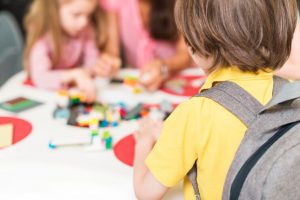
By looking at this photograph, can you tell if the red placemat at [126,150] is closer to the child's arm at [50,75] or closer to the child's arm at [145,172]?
the child's arm at [145,172]

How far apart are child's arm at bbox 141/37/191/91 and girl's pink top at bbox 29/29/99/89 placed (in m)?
0.23

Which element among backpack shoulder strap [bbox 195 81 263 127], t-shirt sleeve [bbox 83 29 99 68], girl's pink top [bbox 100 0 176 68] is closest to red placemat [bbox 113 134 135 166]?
backpack shoulder strap [bbox 195 81 263 127]

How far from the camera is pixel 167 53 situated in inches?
61.6

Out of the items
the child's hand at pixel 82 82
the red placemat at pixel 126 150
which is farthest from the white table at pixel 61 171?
the child's hand at pixel 82 82

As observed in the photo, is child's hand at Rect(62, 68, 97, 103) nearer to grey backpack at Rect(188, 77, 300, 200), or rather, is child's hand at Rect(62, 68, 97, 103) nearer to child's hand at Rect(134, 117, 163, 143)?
child's hand at Rect(134, 117, 163, 143)

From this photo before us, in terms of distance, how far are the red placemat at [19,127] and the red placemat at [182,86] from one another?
0.39 m

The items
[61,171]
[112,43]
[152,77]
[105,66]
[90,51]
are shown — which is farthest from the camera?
[112,43]

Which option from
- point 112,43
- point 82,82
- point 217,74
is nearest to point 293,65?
point 217,74

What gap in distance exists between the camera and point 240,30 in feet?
1.98

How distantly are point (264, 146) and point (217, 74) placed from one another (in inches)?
5.8

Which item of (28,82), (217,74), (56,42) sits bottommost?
(28,82)

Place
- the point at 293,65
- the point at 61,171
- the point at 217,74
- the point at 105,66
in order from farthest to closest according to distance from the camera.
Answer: the point at 105,66, the point at 293,65, the point at 61,171, the point at 217,74

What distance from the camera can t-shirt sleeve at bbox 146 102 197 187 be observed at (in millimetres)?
630

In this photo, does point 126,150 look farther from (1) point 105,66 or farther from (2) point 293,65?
(1) point 105,66
